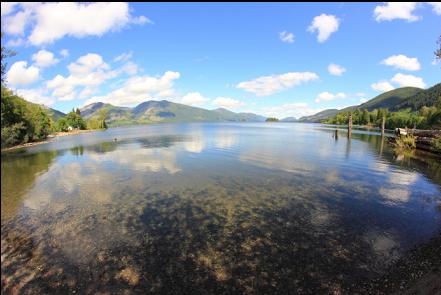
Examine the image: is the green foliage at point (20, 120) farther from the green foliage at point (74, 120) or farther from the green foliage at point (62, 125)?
the green foliage at point (74, 120)

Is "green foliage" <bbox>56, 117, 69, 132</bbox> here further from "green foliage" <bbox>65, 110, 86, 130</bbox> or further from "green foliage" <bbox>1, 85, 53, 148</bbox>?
"green foliage" <bbox>1, 85, 53, 148</bbox>

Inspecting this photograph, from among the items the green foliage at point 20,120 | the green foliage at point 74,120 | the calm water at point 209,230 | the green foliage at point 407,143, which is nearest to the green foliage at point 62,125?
the green foliage at point 74,120

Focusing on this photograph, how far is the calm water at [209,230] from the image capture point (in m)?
11.0

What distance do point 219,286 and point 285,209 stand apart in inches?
394

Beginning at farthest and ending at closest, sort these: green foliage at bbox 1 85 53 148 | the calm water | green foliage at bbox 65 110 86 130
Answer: green foliage at bbox 65 110 86 130
green foliage at bbox 1 85 53 148
the calm water

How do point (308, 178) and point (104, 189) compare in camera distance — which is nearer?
point (104, 189)

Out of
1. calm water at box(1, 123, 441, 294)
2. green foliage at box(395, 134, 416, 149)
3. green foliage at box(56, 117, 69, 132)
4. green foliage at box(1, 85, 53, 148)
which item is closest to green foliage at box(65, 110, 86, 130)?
green foliage at box(56, 117, 69, 132)

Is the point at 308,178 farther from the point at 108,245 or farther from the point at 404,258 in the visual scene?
the point at 108,245

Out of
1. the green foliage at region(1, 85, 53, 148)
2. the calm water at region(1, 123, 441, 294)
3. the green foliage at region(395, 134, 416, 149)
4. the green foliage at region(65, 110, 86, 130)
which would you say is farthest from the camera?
the green foliage at region(65, 110, 86, 130)

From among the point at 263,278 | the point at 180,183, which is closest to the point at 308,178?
the point at 180,183

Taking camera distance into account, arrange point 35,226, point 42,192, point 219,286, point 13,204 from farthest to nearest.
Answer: point 42,192
point 13,204
point 35,226
point 219,286

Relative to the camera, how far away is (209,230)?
15602 mm

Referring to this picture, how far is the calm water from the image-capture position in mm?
11000

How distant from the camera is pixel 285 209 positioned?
62.2ft
